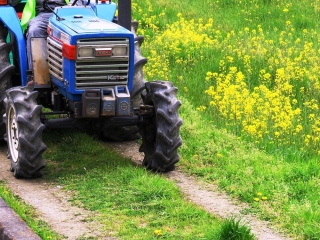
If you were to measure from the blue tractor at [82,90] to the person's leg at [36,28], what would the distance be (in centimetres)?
5

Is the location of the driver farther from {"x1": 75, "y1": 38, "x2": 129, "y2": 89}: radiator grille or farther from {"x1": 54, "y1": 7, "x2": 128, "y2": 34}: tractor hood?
{"x1": 75, "y1": 38, "x2": 129, "y2": 89}: radiator grille

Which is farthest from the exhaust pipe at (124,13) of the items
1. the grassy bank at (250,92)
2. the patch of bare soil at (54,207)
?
the patch of bare soil at (54,207)

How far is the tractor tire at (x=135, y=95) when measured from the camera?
29.6 ft

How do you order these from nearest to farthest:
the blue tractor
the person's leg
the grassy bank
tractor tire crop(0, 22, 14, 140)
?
the grassy bank → the blue tractor → the person's leg → tractor tire crop(0, 22, 14, 140)

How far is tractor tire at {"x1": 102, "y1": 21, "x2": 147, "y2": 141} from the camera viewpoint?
29.6ft

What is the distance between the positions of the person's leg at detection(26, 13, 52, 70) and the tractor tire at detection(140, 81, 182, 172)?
1202 mm

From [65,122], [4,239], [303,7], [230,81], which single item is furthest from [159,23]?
[4,239]

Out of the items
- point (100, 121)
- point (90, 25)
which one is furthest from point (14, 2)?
point (100, 121)

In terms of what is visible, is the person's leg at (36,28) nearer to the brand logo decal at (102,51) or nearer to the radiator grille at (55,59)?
the radiator grille at (55,59)

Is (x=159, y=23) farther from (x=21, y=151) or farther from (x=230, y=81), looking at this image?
(x=21, y=151)

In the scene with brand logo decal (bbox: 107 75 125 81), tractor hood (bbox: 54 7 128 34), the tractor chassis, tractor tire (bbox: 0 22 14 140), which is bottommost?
the tractor chassis

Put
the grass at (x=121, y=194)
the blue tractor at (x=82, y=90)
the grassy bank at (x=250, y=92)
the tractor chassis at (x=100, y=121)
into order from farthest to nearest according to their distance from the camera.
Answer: the tractor chassis at (x=100, y=121)
the blue tractor at (x=82, y=90)
the grassy bank at (x=250, y=92)
the grass at (x=121, y=194)

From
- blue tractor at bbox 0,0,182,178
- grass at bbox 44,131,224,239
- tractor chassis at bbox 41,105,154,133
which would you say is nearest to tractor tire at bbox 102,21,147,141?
blue tractor at bbox 0,0,182,178

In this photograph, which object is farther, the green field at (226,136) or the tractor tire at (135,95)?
the tractor tire at (135,95)
